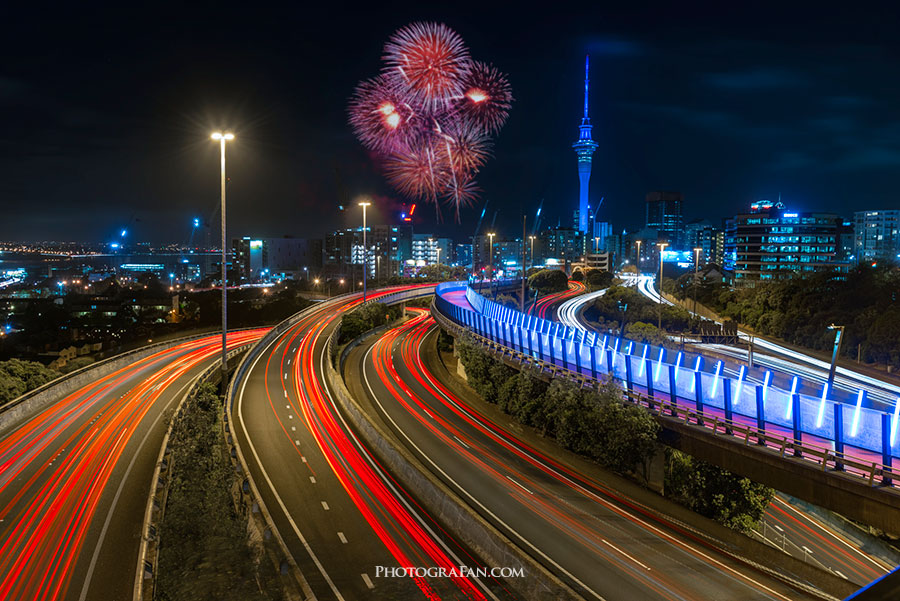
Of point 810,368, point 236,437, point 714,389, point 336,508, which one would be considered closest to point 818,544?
point 714,389

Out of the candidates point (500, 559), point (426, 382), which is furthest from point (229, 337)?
point (500, 559)

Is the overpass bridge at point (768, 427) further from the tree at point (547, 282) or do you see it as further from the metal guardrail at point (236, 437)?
the tree at point (547, 282)

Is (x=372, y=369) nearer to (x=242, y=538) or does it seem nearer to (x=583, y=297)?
(x=242, y=538)

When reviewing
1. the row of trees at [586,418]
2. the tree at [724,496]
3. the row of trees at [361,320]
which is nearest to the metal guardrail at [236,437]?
the row of trees at [361,320]

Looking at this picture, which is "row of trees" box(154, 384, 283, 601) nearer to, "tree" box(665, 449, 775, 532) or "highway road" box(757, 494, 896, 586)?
"tree" box(665, 449, 775, 532)

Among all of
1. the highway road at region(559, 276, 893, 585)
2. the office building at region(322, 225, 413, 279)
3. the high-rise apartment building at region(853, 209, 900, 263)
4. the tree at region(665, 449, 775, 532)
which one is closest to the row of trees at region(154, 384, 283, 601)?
the tree at region(665, 449, 775, 532)
